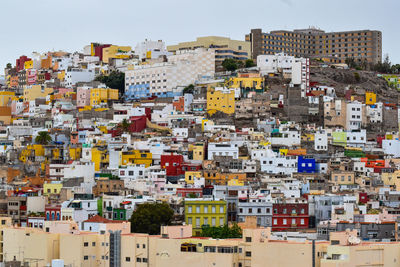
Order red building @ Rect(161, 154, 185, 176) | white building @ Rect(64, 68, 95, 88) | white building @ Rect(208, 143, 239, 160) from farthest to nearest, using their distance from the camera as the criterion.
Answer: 1. white building @ Rect(64, 68, 95, 88)
2. white building @ Rect(208, 143, 239, 160)
3. red building @ Rect(161, 154, 185, 176)

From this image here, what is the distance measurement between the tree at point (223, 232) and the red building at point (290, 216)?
366 cm

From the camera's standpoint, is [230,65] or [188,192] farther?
[230,65]

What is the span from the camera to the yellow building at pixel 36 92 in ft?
275

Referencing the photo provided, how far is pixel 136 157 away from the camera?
2378 inches

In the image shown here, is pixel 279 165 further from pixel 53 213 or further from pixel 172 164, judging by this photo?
pixel 53 213

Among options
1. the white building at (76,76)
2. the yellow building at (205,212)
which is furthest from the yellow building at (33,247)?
the white building at (76,76)

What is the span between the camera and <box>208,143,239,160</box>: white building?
6050 centimetres

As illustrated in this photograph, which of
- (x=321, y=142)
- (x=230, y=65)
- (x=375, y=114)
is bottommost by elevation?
(x=321, y=142)

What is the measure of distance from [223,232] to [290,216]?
5.86 meters

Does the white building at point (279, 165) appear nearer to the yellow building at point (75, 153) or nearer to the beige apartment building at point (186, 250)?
the yellow building at point (75, 153)

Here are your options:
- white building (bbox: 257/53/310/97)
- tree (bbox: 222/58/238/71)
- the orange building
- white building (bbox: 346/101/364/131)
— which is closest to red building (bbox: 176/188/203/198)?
white building (bbox: 346/101/364/131)

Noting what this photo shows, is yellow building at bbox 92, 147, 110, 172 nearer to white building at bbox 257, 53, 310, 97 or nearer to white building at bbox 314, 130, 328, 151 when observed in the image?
white building at bbox 314, 130, 328, 151

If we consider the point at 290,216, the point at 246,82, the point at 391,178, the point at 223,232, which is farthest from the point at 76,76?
the point at 223,232

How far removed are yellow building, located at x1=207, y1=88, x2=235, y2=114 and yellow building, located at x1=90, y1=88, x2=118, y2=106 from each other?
9.34m
